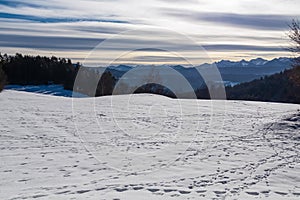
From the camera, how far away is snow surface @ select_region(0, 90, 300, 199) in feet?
25.7

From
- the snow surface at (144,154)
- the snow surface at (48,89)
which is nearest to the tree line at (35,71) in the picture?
the snow surface at (48,89)

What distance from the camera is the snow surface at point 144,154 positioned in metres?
7.85

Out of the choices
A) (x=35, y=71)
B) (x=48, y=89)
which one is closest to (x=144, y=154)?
(x=48, y=89)

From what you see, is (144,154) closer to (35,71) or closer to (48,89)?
(48,89)

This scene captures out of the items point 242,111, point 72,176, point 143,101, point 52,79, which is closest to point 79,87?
point 52,79

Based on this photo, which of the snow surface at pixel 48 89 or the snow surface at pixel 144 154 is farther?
the snow surface at pixel 48 89

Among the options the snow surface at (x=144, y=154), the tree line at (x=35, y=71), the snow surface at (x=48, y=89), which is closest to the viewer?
the snow surface at (x=144, y=154)

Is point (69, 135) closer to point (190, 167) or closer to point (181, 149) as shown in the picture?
point (181, 149)

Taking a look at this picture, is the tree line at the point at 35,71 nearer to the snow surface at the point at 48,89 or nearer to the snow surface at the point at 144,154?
the snow surface at the point at 48,89

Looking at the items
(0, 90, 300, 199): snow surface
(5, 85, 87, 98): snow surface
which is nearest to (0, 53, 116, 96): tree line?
(5, 85, 87, 98): snow surface

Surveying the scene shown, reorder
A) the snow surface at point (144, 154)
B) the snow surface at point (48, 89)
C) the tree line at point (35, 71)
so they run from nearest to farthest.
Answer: the snow surface at point (144, 154)
the snow surface at point (48, 89)
the tree line at point (35, 71)

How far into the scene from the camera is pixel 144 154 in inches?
446

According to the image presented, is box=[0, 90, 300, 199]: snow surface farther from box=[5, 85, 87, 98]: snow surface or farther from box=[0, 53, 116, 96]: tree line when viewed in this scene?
box=[0, 53, 116, 96]: tree line

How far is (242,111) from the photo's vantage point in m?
22.7
